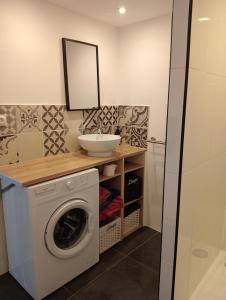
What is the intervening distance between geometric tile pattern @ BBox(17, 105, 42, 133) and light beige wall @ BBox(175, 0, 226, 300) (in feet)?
4.50

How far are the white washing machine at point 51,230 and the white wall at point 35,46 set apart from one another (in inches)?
29.9

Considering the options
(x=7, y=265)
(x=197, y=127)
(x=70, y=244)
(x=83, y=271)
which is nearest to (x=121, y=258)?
(x=83, y=271)

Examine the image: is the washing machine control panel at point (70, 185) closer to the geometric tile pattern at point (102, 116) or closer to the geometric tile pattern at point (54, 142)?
the geometric tile pattern at point (54, 142)

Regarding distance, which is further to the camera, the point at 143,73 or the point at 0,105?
the point at 143,73

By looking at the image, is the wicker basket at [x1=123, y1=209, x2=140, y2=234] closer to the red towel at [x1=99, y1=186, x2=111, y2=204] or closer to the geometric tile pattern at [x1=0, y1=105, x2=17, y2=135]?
the red towel at [x1=99, y1=186, x2=111, y2=204]

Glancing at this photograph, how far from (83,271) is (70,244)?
0.97 ft

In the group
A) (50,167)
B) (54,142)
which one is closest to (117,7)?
(54,142)

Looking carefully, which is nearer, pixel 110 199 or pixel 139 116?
pixel 110 199

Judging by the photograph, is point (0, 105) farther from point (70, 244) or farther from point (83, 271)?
point (83, 271)

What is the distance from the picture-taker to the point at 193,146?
106cm

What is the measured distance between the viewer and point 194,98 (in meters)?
0.98

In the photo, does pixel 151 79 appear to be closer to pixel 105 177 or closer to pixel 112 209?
pixel 105 177

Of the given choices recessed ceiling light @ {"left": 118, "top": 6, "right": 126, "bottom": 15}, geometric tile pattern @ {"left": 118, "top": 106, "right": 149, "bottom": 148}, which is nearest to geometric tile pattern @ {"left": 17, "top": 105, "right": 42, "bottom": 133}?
geometric tile pattern @ {"left": 118, "top": 106, "right": 149, "bottom": 148}

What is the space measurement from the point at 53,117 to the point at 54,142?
0.23 m
